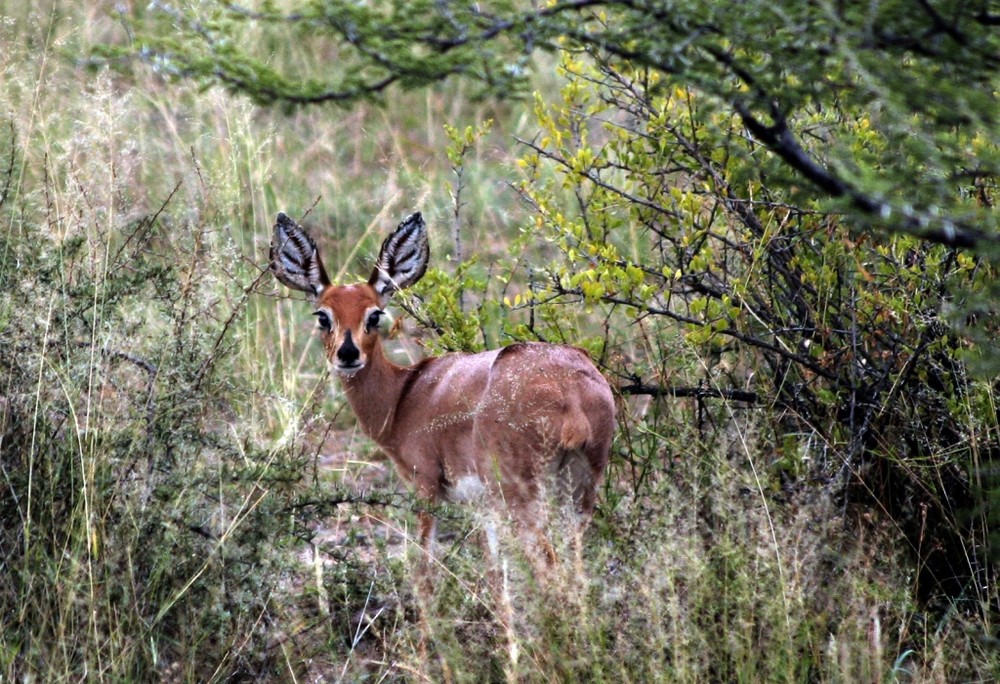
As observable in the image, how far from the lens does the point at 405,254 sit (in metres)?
6.27

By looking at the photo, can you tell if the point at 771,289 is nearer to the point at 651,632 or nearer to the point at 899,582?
the point at 899,582

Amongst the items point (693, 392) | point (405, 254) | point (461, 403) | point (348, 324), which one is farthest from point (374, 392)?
point (693, 392)

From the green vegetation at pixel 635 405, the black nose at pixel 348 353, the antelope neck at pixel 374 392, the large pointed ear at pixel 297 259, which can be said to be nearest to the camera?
the green vegetation at pixel 635 405

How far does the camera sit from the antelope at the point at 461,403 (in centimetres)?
527

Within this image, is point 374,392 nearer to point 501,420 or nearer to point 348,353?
point 348,353

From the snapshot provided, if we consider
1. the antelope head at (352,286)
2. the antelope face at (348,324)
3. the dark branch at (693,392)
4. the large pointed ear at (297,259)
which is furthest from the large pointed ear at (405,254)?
the dark branch at (693,392)

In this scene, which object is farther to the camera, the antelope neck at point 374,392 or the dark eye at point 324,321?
the antelope neck at point 374,392

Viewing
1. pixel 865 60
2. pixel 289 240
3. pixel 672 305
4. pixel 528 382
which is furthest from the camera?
pixel 289 240

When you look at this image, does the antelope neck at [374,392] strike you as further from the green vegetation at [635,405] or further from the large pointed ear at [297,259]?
the large pointed ear at [297,259]

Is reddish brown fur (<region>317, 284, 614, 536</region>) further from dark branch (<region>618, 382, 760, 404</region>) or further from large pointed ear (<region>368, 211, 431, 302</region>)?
dark branch (<region>618, 382, 760, 404</region>)

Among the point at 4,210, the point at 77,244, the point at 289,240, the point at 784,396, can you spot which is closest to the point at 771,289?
the point at 784,396

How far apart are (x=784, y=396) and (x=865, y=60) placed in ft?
8.15

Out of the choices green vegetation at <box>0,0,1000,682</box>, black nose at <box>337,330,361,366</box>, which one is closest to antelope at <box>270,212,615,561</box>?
black nose at <box>337,330,361,366</box>

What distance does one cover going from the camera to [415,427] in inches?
239
